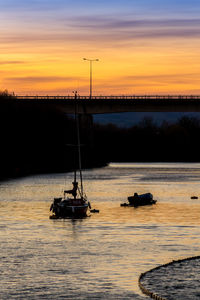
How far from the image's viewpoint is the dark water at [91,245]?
3509cm

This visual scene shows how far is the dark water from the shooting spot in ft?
115

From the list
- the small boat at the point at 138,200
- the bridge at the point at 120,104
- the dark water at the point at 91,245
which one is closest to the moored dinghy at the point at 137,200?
the small boat at the point at 138,200

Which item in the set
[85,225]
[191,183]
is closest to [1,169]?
[191,183]

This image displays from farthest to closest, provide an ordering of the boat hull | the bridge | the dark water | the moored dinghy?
the bridge
the moored dinghy
the boat hull
the dark water

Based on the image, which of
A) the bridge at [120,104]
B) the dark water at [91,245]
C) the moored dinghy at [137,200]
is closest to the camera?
the dark water at [91,245]

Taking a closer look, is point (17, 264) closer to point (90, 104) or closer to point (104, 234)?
point (104, 234)

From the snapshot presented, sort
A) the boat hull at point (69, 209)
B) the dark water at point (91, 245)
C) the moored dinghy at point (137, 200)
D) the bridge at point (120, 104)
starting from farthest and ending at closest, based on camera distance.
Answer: the bridge at point (120, 104) → the moored dinghy at point (137, 200) → the boat hull at point (69, 209) → the dark water at point (91, 245)

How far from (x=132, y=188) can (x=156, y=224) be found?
Result: 4629 cm

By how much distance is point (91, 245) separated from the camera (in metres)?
48.8

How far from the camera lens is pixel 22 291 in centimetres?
3400

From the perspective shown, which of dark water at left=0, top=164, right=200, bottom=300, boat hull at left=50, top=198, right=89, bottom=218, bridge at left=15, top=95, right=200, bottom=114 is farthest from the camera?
bridge at left=15, top=95, right=200, bottom=114

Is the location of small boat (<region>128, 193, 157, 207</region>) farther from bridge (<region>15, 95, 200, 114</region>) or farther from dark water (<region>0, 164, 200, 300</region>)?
bridge (<region>15, 95, 200, 114</region>)

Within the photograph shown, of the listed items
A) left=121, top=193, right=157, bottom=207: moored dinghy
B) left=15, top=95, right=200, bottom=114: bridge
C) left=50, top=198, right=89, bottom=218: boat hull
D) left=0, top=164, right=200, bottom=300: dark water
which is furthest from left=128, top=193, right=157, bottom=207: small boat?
left=15, top=95, right=200, bottom=114: bridge

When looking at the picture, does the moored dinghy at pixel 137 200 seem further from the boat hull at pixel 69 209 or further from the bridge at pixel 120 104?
the bridge at pixel 120 104
